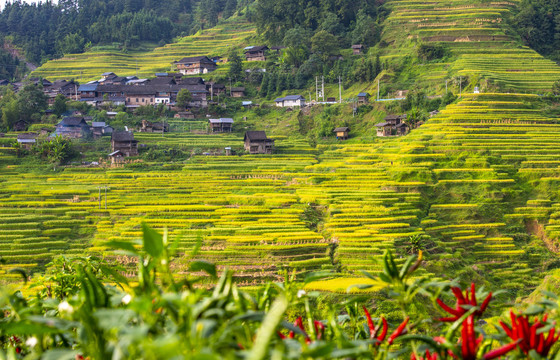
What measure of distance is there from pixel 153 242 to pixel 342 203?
26.4m

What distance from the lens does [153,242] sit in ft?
9.89

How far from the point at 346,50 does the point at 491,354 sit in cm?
5729

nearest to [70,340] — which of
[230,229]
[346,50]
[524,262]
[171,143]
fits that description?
[230,229]

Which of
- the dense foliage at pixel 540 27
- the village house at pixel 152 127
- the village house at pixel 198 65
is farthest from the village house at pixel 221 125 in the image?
the dense foliage at pixel 540 27

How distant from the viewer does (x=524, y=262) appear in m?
25.0

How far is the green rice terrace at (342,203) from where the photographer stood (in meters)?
24.6

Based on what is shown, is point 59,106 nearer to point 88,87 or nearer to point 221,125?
point 88,87

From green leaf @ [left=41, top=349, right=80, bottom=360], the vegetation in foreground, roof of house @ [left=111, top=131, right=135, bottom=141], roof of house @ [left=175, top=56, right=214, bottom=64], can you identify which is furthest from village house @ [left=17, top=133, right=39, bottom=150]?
green leaf @ [left=41, top=349, right=80, bottom=360]

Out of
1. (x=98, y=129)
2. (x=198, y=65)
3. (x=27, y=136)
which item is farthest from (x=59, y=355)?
(x=198, y=65)

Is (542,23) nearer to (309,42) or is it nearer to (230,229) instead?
(309,42)

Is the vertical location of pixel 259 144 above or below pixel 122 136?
below

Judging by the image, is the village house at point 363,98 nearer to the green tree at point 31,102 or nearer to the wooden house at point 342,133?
the wooden house at point 342,133

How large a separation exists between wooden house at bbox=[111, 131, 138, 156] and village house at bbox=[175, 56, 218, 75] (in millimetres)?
22364

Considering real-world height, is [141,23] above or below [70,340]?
above
